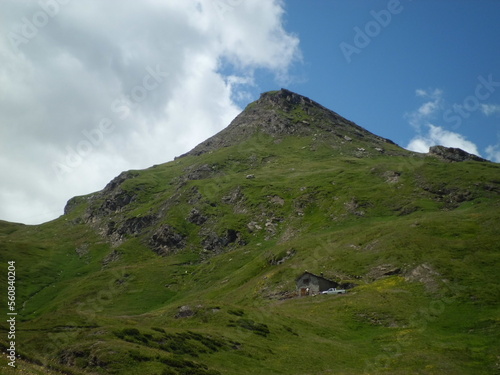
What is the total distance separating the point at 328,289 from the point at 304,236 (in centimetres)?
5126

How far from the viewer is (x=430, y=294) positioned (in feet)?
246

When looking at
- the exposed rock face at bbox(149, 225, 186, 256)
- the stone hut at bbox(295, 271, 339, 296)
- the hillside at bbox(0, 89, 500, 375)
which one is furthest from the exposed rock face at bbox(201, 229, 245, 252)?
the stone hut at bbox(295, 271, 339, 296)

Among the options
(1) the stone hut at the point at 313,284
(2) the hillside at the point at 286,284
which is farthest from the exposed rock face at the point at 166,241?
(1) the stone hut at the point at 313,284

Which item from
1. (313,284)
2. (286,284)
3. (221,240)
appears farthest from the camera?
(221,240)

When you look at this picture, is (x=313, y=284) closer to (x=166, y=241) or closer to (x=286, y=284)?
(x=286, y=284)

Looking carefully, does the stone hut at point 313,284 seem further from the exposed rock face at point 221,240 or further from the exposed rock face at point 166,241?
the exposed rock face at point 166,241

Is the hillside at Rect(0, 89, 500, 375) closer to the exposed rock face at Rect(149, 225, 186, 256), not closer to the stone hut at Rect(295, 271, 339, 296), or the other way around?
the exposed rock face at Rect(149, 225, 186, 256)

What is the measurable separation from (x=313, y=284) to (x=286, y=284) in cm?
994

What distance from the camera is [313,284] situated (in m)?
88.3

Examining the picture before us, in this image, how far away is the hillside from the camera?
148 feet

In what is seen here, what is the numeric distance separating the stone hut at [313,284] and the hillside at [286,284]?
1.98 m

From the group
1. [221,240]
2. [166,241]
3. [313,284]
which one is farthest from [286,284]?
[166,241]

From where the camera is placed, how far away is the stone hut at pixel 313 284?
8744cm

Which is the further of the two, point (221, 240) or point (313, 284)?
point (221, 240)
